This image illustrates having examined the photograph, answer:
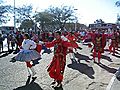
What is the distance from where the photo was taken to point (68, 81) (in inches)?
397

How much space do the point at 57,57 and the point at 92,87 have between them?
143 cm

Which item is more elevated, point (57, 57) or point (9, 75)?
point (57, 57)

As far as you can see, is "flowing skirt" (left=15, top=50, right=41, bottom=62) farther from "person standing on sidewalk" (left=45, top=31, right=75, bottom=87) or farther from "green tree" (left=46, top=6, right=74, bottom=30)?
"green tree" (left=46, top=6, right=74, bottom=30)

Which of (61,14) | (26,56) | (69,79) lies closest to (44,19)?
(61,14)

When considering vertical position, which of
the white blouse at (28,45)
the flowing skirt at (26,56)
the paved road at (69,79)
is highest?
the white blouse at (28,45)

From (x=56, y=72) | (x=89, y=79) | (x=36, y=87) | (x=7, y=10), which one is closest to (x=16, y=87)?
(x=36, y=87)

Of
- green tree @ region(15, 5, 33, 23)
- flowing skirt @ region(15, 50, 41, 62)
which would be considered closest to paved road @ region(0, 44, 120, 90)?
flowing skirt @ region(15, 50, 41, 62)

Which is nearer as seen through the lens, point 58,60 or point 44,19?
point 58,60

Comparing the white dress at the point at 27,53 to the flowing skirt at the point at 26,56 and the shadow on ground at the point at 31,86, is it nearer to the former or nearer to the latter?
the flowing skirt at the point at 26,56

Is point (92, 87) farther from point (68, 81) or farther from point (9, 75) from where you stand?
point (9, 75)

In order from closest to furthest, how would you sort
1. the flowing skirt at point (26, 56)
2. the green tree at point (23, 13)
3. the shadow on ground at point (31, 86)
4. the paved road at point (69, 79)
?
the shadow on ground at point (31, 86), the paved road at point (69, 79), the flowing skirt at point (26, 56), the green tree at point (23, 13)

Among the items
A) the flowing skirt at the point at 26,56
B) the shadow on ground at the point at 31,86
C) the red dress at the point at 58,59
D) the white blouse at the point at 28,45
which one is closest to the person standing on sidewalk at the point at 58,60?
the red dress at the point at 58,59

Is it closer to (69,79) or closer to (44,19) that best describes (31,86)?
(69,79)

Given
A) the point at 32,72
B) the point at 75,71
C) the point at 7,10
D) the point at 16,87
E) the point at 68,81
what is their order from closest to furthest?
1. the point at 16,87
2. the point at 68,81
3. the point at 32,72
4. the point at 75,71
5. the point at 7,10
